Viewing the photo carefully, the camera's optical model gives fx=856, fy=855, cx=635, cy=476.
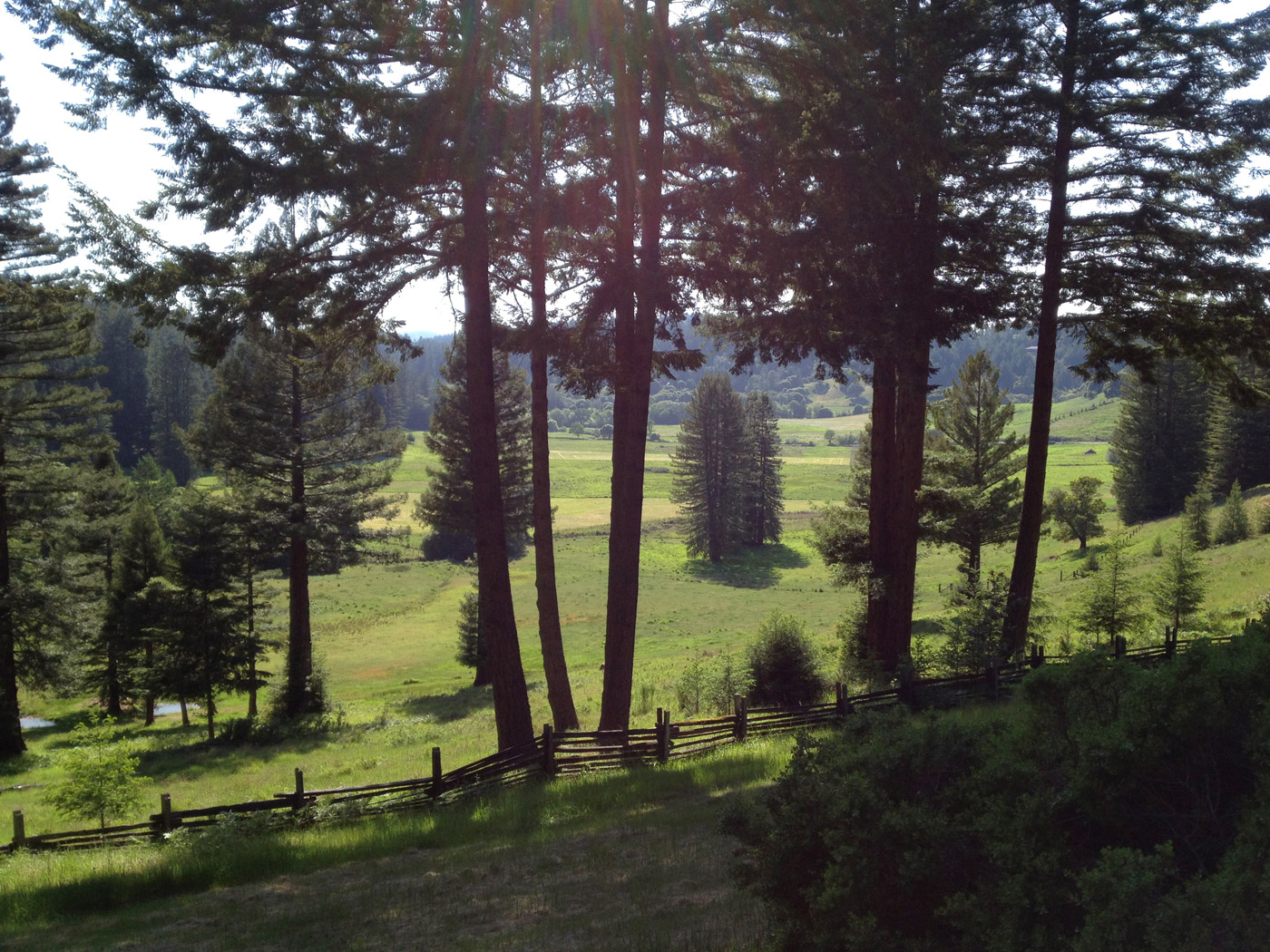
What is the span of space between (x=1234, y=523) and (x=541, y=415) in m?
38.9

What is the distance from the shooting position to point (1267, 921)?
3.21 m

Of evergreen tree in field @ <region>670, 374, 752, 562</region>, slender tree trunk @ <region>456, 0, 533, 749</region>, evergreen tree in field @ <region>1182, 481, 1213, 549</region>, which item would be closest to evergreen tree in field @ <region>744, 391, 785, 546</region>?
evergreen tree in field @ <region>670, 374, 752, 562</region>

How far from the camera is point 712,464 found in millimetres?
69125

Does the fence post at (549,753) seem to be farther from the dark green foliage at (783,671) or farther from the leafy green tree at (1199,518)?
the leafy green tree at (1199,518)

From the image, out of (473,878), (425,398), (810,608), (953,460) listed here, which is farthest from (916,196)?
(425,398)

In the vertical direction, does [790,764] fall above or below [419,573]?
above

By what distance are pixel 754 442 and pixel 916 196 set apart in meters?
57.3

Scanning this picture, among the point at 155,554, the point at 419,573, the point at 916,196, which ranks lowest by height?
the point at 419,573

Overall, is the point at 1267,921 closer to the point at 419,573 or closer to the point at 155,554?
the point at 155,554

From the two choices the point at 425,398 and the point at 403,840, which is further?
the point at 425,398

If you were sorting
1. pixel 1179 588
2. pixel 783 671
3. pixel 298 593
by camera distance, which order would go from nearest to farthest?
pixel 783 671 < pixel 1179 588 < pixel 298 593

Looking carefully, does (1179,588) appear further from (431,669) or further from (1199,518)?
(431,669)

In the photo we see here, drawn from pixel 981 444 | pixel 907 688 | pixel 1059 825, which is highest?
pixel 981 444

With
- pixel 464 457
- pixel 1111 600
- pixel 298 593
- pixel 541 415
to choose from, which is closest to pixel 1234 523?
pixel 1111 600
